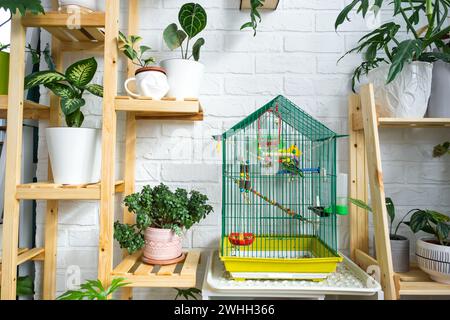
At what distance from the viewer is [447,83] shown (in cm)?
98

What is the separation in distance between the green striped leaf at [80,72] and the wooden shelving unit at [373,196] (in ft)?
2.83

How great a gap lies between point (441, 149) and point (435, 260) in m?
0.40

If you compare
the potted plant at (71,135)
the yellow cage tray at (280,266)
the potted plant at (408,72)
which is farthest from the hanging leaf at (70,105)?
the potted plant at (408,72)

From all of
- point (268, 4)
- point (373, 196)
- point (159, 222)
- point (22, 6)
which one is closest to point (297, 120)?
point (373, 196)

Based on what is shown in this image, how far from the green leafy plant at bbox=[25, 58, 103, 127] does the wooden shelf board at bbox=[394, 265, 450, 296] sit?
1056 millimetres

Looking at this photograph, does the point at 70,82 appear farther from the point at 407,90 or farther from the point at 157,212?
the point at 407,90

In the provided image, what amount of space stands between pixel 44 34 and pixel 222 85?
690 millimetres

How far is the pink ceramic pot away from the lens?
924 millimetres

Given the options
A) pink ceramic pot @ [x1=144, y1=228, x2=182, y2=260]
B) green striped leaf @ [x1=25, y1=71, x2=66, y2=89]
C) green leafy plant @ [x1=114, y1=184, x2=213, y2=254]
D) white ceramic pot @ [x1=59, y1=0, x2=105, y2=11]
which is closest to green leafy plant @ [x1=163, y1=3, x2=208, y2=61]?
white ceramic pot @ [x1=59, y1=0, x2=105, y2=11]

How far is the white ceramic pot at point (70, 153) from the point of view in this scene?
0.87m

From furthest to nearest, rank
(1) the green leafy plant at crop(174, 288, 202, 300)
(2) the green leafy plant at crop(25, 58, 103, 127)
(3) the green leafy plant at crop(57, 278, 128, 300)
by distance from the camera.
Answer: (1) the green leafy plant at crop(174, 288, 202, 300), (2) the green leafy plant at crop(25, 58, 103, 127), (3) the green leafy plant at crop(57, 278, 128, 300)

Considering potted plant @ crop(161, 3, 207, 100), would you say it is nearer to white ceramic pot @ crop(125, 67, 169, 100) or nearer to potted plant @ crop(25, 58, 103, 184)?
white ceramic pot @ crop(125, 67, 169, 100)

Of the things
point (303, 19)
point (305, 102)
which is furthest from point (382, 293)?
point (303, 19)

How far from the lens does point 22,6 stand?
0.79 m
